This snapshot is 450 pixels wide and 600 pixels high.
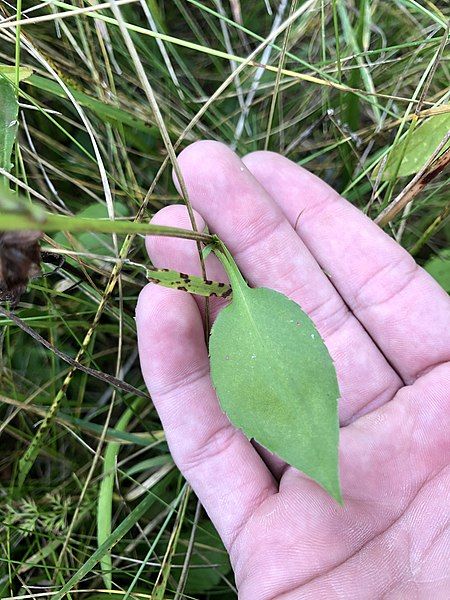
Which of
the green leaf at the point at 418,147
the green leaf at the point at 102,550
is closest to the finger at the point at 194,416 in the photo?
the green leaf at the point at 102,550

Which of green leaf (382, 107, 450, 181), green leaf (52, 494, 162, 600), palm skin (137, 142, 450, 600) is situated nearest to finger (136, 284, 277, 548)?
palm skin (137, 142, 450, 600)

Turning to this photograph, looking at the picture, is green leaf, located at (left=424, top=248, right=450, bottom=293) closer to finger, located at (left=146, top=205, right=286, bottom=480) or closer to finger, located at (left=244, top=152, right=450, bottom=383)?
finger, located at (left=244, top=152, right=450, bottom=383)

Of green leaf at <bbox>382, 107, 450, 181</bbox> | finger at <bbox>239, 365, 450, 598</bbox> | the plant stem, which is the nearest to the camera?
the plant stem

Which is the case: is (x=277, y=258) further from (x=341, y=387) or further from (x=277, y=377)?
(x=277, y=377)

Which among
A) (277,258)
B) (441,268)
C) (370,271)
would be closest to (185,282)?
(277,258)

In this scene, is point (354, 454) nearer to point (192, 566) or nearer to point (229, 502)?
point (229, 502)

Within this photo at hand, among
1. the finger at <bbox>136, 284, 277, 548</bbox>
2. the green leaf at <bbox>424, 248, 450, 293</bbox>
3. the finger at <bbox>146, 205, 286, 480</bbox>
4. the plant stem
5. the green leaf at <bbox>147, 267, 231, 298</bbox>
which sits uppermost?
the plant stem

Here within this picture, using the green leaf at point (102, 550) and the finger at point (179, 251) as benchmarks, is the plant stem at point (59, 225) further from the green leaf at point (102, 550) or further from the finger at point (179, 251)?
the green leaf at point (102, 550)
